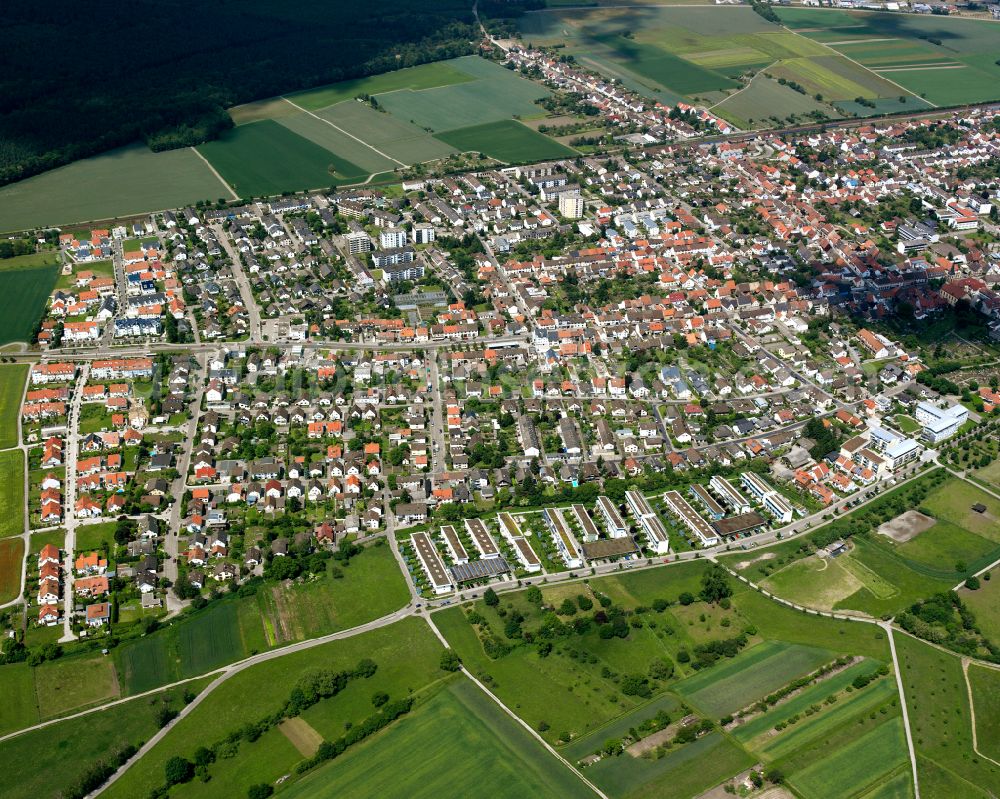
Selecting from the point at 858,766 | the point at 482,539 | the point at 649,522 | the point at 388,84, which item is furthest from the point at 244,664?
the point at 388,84

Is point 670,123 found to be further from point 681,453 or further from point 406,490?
point 406,490

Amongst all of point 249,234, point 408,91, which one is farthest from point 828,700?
point 408,91

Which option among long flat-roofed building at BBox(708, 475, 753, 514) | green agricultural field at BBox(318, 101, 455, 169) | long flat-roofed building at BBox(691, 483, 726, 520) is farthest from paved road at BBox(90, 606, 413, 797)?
green agricultural field at BBox(318, 101, 455, 169)

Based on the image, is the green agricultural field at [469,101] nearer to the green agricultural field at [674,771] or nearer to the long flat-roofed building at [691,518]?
the long flat-roofed building at [691,518]

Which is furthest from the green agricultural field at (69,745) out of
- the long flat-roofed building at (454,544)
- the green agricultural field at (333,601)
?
the long flat-roofed building at (454,544)

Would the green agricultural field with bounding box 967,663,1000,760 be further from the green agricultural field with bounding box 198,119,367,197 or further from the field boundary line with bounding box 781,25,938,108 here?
the field boundary line with bounding box 781,25,938,108

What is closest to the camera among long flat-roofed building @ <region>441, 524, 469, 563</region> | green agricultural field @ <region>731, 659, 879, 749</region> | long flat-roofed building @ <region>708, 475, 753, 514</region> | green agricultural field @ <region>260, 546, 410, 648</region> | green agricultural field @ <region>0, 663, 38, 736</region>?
green agricultural field @ <region>731, 659, 879, 749</region>

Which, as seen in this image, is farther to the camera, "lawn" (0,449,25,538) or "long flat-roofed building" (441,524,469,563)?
"lawn" (0,449,25,538)
